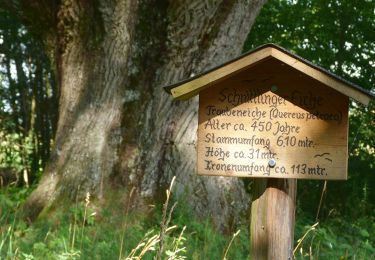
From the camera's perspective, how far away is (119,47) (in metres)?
6.19

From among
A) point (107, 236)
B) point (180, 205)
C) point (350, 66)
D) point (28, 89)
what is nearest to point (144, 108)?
point (180, 205)

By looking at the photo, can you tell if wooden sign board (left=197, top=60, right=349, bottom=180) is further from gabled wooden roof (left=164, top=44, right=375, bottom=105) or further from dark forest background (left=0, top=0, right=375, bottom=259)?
dark forest background (left=0, top=0, right=375, bottom=259)

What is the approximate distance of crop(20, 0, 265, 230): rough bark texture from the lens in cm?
608

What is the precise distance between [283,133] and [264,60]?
349 millimetres

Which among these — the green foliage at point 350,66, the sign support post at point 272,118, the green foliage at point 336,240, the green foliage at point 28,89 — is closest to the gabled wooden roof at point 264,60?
the sign support post at point 272,118

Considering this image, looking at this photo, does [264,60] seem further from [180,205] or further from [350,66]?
[350,66]

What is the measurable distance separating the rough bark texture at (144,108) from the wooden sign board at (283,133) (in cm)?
306

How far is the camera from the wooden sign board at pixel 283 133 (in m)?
2.96

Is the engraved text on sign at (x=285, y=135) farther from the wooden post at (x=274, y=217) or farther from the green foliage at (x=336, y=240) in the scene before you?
the green foliage at (x=336, y=240)

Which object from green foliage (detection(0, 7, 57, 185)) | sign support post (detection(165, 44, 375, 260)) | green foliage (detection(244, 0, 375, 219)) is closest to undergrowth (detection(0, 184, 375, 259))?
sign support post (detection(165, 44, 375, 260))

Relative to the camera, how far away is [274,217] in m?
3.09

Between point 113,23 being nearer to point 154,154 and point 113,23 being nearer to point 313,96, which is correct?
point 154,154

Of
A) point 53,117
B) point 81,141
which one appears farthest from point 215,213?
→ point 53,117

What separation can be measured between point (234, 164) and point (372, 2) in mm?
7273
